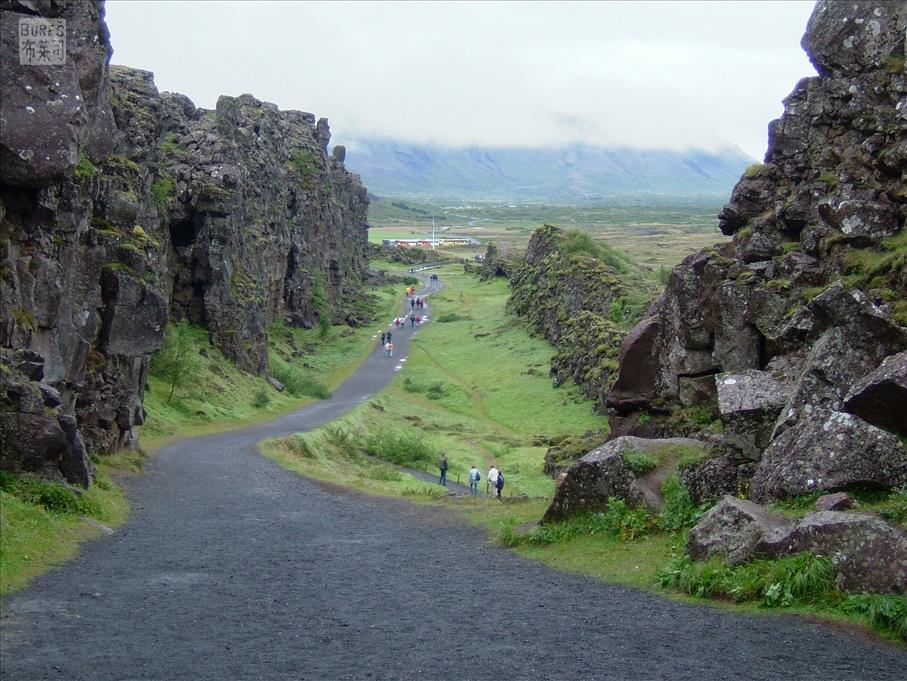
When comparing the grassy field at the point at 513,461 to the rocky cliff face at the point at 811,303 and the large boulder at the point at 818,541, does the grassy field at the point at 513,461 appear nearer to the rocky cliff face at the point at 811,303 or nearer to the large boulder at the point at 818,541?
the large boulder at the point at 818,541

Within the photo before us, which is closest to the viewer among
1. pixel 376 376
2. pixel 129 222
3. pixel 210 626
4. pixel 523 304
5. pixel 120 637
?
pixel 120 637

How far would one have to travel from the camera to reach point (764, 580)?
A: 17.2m

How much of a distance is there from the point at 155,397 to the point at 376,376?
29.7 m

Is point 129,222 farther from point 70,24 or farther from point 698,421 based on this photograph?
point 698,421

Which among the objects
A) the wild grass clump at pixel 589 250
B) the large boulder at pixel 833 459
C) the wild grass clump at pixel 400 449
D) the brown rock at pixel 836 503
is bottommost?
the wild grass clump at pixel 400 449

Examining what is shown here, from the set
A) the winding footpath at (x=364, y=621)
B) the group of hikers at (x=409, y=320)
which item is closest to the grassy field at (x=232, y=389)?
the group of hikers at (x=409, y=320)

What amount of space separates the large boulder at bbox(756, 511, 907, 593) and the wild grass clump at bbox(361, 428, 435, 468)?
33.4 m

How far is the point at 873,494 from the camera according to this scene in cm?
1833

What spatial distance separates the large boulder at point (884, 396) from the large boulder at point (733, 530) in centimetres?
248

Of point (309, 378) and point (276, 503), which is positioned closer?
point (276, 503)

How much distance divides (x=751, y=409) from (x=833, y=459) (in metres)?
3.49

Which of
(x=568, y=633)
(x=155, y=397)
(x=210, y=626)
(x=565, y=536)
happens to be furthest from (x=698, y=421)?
(x=155, y=397)

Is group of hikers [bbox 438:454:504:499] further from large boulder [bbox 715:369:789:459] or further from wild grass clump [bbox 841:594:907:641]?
wild grass clump [bbox 841:594:907:641]

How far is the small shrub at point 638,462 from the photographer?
23.4 metres
